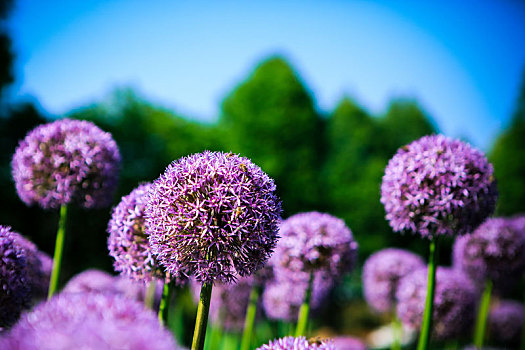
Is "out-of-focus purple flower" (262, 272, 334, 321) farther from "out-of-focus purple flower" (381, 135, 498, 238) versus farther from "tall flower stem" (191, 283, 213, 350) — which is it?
"tall flower stem" (191, 283, 213, 350)

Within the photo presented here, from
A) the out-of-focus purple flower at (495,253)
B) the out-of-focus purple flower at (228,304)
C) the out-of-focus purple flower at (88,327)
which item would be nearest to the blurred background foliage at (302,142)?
the out-of-focus purple flower at (228,304)

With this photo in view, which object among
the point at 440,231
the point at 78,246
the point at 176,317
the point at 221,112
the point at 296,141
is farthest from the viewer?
the point at 221,112

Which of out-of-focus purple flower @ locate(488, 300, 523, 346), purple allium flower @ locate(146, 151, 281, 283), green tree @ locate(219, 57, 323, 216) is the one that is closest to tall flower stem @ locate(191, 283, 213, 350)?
purple allium flower @ locate(146, 151, 281, 283)

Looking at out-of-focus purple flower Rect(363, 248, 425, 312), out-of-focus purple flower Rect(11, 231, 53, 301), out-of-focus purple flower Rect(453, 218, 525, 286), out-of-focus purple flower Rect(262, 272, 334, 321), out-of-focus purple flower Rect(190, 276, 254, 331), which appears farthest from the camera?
out-of-focus purple flower Rect(363, 248, 425, 312)

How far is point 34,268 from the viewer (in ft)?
10.6

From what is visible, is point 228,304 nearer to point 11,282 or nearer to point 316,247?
point 316,247

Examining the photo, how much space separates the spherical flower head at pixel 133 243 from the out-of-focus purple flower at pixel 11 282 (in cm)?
61

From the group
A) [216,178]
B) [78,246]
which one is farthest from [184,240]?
[78,246]

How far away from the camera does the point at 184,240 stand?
7.04 feet

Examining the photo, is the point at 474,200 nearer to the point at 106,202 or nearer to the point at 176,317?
the point at 106,202

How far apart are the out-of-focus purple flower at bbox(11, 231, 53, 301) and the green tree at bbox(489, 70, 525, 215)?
Result: 2555 cm

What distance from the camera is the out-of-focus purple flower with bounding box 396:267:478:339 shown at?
571 cm

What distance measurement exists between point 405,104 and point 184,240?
38.5 m

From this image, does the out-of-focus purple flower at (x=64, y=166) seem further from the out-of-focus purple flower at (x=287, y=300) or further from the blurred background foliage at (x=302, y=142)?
the blurred background foliage at (x=302, y=142)
